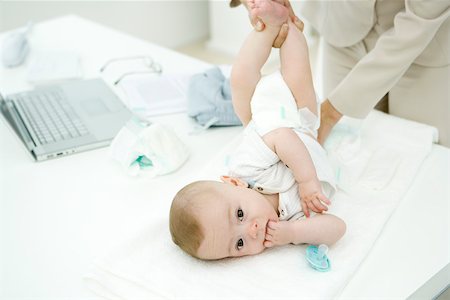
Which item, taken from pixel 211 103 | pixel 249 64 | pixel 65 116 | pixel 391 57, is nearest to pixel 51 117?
pixel 65 116

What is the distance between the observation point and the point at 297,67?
1.23 meters

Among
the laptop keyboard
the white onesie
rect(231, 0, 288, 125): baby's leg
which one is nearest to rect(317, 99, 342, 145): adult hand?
the white onesie

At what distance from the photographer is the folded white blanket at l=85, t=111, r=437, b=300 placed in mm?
942

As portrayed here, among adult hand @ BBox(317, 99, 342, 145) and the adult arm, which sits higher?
the adult arm

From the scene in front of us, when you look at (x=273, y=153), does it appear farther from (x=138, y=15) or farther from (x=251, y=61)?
(x=138, y=15)

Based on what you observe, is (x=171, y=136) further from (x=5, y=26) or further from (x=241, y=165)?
(x=5, y=26)

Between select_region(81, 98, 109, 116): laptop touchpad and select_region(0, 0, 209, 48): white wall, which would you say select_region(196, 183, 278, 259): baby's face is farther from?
select_region(0, 0, 209, 48): white wall

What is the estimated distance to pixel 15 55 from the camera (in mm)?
1898

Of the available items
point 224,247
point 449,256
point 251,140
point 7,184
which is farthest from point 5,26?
point 449,256

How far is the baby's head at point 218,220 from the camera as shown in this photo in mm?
972

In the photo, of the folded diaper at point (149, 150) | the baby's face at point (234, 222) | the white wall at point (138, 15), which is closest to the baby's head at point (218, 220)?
the baby's face at point (234, 222)

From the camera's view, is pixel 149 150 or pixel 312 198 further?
pixel 149 150

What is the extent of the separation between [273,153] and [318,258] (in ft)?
0.88

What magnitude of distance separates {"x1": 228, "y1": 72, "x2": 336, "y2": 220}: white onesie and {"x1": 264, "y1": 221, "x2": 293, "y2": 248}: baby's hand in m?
0.08
